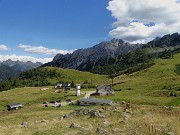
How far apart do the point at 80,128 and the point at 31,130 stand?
712 centimetres

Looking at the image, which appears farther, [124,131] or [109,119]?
[109,119]

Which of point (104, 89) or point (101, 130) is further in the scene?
point (104, 89)

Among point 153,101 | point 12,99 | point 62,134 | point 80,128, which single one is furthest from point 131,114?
point 12,99

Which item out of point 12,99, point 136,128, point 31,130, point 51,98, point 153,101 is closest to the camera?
point 136,128

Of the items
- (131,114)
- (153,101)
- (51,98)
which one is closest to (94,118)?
(131,114)

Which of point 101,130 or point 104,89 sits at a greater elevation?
point 101,130

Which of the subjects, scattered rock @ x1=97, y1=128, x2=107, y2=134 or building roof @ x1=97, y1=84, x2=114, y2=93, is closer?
scattered rock @ x1=97, y1=128, x2=107, y2=134

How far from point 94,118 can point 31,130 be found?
24.2 ft

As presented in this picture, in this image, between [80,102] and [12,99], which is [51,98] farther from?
[80,102]

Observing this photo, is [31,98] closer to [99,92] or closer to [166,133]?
[99,92]

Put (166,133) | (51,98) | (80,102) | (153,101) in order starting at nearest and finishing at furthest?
(166,133) → (153,101) → (80,102) → (51,98)

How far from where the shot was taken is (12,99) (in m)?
154

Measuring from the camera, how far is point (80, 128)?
2867 cm

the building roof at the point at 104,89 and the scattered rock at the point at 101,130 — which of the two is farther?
the building roof at the point at 104,89
